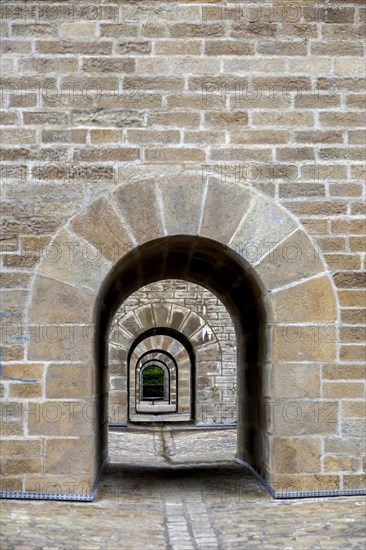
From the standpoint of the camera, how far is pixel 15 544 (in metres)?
4.04

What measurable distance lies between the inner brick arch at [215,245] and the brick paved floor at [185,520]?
0.26 meters

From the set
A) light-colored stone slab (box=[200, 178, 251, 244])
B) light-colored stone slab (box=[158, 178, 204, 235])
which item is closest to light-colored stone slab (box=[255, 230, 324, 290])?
light-colored stone slab (box=[200, 178, 251, 244])

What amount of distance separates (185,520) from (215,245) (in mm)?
1882

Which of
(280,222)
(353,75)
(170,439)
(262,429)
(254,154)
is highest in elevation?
(353,75)

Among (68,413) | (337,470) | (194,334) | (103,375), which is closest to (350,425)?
(337,470)

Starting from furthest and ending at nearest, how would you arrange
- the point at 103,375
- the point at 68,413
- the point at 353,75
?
1. the point at 103,375
2. the point at 353,75
3. the point at 68,413

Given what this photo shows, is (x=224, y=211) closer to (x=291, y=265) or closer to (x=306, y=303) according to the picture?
(x=291, y=265)

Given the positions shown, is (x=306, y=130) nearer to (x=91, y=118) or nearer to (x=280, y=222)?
(x=280, y=222)

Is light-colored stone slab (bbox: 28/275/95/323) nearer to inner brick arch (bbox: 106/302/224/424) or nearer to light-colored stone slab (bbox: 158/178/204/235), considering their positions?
light-colored stone slab (bbox: 158/178/204/235)

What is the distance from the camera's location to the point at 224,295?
7441mm

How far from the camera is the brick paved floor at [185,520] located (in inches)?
165

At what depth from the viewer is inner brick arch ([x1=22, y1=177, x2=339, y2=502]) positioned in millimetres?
5223

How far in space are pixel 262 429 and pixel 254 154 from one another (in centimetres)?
200

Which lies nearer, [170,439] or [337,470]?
[337,470]
